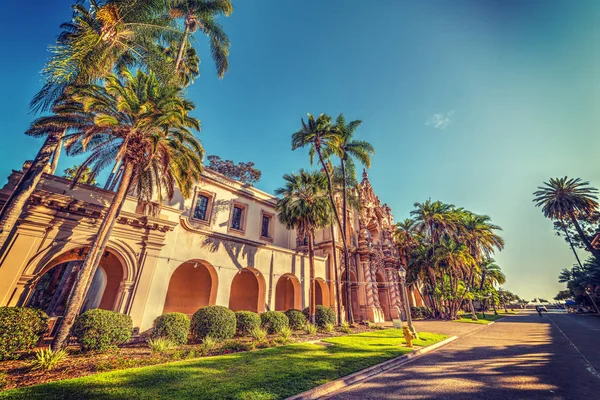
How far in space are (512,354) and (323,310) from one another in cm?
1119

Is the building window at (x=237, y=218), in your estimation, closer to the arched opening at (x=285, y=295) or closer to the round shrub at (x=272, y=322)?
the arched opening at (x=285, y=295)

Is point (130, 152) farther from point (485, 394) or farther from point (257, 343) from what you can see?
point (485, 394)

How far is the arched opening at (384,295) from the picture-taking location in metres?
29.0

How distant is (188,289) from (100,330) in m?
9.89

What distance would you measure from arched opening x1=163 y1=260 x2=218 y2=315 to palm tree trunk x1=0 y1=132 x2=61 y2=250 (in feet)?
33.1

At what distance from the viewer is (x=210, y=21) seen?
18.3 metres

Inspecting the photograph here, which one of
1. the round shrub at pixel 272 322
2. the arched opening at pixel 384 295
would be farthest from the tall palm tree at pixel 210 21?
the arched opening at pixel 384 295

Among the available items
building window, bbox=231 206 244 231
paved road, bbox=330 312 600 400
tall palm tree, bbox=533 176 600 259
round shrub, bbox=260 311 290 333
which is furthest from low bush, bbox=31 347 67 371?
tall palm tree, bbox=533 176 600 259

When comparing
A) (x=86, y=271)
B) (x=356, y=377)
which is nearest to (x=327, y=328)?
(x=356, y=377)

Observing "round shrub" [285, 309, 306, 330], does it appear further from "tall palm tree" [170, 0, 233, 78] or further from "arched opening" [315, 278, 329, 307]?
"tall palm tree" [170, 0, 233, 78]

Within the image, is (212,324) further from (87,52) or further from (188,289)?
(87,52)

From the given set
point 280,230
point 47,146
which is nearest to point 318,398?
point 47,146

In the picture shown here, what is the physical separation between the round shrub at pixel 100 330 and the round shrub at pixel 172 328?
4.04ft

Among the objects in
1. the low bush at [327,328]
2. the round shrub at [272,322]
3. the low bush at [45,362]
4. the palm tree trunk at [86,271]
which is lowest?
the low bush at [45,362]
